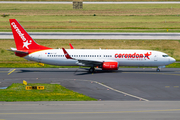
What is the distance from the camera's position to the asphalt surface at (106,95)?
20672mm

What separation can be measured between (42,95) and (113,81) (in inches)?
486

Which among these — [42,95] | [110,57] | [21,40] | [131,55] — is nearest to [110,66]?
[110,57]

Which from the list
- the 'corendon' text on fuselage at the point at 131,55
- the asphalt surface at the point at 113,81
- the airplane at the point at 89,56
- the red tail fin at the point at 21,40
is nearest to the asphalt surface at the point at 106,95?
the asphalt surface at the point at 113,81

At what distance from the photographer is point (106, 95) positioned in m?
28.4

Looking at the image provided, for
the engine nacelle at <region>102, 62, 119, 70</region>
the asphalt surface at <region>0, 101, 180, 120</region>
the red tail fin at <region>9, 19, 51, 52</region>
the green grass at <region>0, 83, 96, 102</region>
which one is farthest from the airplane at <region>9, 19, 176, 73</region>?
the asphalt surface at <region>0, 101, 180, 120</region>

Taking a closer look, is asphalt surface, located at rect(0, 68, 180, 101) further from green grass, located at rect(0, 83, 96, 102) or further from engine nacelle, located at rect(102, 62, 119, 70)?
green grass, located at rect(0, 83, 96, 102)

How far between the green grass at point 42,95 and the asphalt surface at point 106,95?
54.9 inches

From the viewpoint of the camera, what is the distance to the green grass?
25906mm

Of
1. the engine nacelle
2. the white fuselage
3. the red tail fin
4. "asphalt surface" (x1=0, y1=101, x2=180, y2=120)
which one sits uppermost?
the red tail fin


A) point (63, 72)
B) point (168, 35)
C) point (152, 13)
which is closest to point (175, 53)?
point (168, 35)

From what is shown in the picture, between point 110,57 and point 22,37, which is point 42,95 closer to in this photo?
point 110,57

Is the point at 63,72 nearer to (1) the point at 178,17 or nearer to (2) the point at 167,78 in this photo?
(2) the point at 167,78

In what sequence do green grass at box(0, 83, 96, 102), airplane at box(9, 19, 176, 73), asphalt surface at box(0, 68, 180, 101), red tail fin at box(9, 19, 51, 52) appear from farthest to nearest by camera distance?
red tail fin at box(9, 19, 51, 52), airplane at box(9, 19, 176, 73), asphalt surface at box(0, 68, 180, 101), green grass at box(0, 83, 96, 102)

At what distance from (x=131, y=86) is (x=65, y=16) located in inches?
3180
